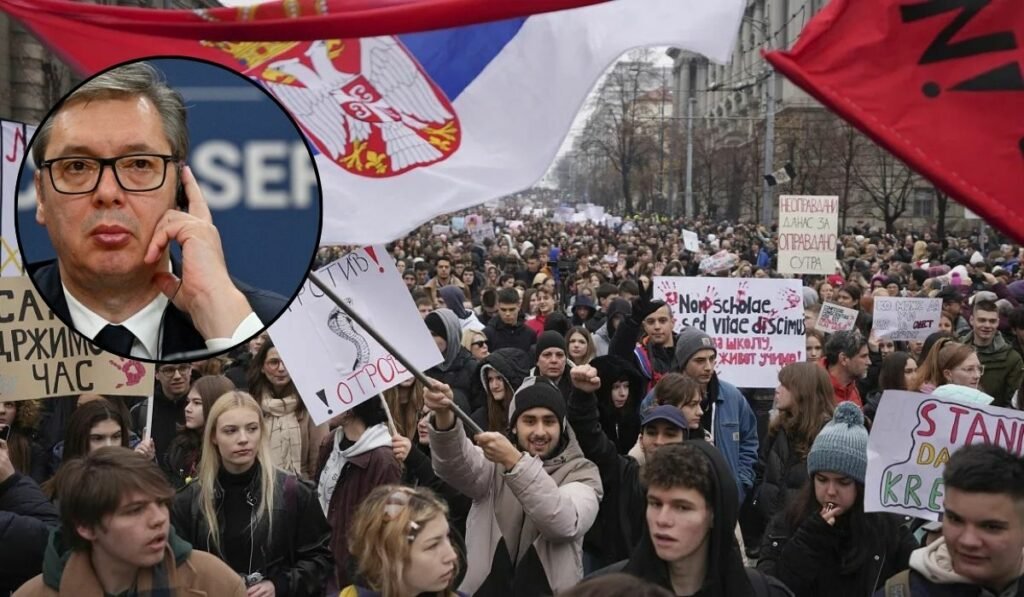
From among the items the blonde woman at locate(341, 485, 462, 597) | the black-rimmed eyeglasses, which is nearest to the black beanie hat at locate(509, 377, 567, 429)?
the blonde woman at locate(341, 485, 462, 597)

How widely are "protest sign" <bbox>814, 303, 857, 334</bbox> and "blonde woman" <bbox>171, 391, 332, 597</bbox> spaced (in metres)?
7.59

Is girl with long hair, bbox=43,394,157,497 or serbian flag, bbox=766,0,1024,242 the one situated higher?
serbian flag, bbox=766,0,1024,242

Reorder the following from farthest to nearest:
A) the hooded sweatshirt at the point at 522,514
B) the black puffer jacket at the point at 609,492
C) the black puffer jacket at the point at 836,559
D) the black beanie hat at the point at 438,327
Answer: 1. the black beanie hat at the point at 438,327
2. the black puffer jacket at the point at 609,492
3. the hooded sweatshirt at the point at 522,514
4. the black puffer jacket at the point at 836,559

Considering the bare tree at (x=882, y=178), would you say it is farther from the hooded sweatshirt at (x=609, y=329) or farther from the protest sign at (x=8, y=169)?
the protest sign at (x=8, y=169)

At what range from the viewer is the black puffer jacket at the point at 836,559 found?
4.86m

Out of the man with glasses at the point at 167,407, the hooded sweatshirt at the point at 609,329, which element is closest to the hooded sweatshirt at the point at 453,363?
the man with glasses at the point at 167,407

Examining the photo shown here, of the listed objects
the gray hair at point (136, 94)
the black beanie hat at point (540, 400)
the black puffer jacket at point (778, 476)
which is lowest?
the black puffer jacket at point (778, 476)

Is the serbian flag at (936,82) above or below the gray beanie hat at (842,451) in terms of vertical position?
above

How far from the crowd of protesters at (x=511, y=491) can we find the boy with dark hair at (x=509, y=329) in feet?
8.03

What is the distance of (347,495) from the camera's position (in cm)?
629

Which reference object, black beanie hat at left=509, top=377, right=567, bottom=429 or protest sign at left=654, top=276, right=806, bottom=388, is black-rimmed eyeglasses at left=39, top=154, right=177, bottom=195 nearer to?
black beanie hat at left=509, top=377, right=567, bottom=429

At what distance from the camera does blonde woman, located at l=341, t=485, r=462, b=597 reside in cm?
407

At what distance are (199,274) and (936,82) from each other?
1.92 m

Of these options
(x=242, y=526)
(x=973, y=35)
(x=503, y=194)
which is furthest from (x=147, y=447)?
(x=973, y=35)
